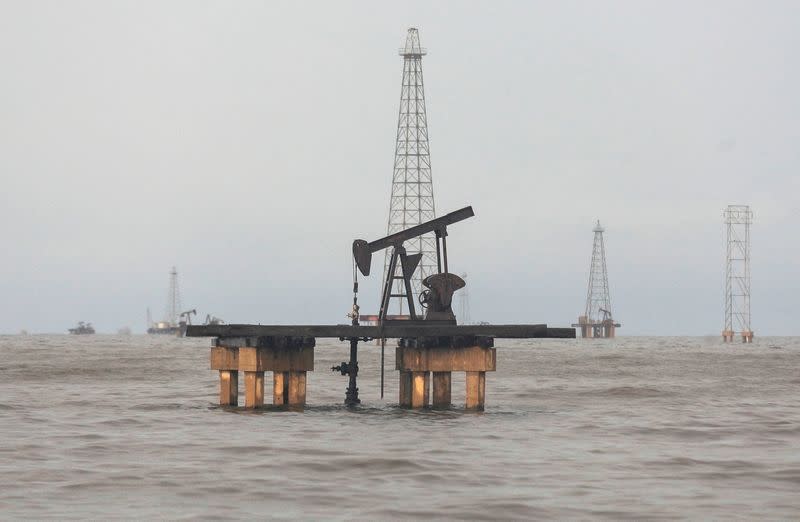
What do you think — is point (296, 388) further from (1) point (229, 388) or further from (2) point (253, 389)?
(1) point (229, 388)

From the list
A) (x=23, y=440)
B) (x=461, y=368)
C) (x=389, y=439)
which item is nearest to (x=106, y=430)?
(x=23, y=440)

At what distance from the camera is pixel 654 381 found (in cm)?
5947

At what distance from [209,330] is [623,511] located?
1730 centimetres

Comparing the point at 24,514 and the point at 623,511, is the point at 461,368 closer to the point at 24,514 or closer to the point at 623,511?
the point at 623,511

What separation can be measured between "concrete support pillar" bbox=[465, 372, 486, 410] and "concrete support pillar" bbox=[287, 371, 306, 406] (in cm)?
494

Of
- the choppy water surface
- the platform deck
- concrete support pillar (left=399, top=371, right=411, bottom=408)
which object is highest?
the platform deck

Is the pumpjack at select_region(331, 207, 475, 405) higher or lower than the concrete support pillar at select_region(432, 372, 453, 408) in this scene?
higher

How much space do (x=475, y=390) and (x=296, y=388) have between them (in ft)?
17.4

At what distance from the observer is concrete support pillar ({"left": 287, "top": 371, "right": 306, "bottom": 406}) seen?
34531 millimetres

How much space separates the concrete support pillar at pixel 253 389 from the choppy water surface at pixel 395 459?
0.44 meters

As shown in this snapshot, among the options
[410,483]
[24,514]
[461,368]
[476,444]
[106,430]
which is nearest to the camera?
[24,514]

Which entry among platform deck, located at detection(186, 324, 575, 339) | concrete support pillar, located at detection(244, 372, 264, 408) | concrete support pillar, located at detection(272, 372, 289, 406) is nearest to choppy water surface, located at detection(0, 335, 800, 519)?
concrete support pillar, located at detection(244, 372, 264, 408)

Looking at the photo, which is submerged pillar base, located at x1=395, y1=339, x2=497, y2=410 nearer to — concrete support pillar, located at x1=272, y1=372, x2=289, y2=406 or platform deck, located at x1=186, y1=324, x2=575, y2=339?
platform deck, located at x1=186, y1=324, x2=575, y2=339

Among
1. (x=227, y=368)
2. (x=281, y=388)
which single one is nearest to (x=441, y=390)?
(x=281, y=388)
